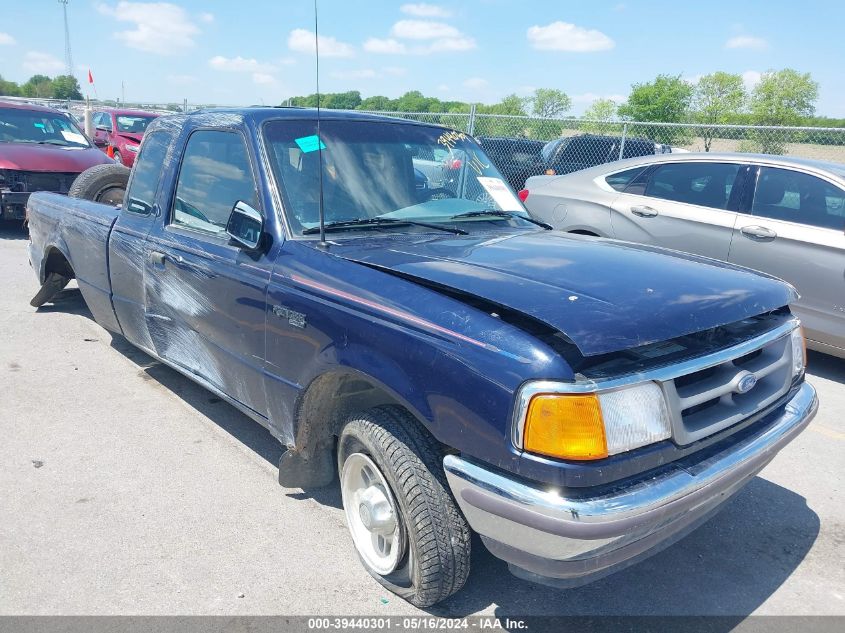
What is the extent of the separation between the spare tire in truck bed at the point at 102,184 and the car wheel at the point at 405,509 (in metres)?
4.12

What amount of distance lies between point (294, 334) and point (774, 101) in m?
66.8

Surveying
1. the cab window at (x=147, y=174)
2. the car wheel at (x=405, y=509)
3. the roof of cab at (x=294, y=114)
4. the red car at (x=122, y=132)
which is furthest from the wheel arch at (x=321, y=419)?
the red car at (x=122, y=132)

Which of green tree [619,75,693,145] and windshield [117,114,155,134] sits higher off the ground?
green tree [619,75,693,145]

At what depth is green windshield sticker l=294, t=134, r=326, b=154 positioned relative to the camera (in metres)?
3.27

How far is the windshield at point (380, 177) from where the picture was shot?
10.4ft

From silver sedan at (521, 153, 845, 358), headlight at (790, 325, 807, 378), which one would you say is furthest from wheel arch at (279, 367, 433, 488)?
silver sedan at (521, 153, 845, 358)

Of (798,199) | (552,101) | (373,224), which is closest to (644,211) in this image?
(798,199)

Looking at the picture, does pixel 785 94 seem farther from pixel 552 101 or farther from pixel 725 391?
pixel 725 391

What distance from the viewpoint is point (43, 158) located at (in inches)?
393

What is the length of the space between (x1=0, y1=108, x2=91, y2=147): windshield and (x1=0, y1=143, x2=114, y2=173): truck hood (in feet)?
1.34

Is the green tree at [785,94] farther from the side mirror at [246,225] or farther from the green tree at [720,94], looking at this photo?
the side mirror at [246,225]

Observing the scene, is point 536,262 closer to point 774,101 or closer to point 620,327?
point 620,327

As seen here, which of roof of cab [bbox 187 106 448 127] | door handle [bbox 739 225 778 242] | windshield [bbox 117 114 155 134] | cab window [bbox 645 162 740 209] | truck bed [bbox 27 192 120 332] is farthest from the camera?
windshield [bbox 117 114 155 134]

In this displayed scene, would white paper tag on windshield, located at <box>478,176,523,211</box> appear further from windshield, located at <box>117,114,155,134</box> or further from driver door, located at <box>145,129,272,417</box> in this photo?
windshield, located at <box>117,114,155,134</box>
